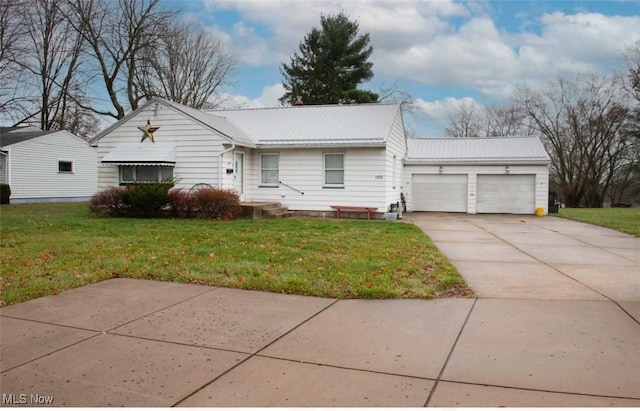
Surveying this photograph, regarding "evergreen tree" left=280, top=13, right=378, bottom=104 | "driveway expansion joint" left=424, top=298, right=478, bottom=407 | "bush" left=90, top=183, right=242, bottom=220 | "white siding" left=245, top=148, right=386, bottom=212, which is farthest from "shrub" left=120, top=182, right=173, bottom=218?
"evergreen tree" left=280, top=13, right=378, bottom=104

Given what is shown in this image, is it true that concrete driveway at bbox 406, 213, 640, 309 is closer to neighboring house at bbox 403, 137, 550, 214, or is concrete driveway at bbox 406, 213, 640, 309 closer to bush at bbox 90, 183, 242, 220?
bush at bbox 90, 183, 242, 220

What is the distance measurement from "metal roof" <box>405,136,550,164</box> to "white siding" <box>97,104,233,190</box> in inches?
404

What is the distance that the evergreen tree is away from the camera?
3784 cm

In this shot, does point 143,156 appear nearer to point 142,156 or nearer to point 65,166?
point 142,156

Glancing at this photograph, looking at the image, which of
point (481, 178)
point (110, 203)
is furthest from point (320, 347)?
point (481, 178)

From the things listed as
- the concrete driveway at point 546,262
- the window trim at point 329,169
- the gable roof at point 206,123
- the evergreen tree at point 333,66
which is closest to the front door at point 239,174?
the gable roof at point 206,123

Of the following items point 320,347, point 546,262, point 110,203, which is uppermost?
point 110,203

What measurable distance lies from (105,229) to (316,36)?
3053 centimetres

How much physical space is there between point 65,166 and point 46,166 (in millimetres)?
1649

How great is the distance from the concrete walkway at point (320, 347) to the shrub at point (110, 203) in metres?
9.73

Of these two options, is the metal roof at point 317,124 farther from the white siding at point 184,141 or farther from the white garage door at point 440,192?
the white garage door at point 440,192

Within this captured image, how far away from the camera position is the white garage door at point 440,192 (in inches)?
908

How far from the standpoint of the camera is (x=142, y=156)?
17234 mm

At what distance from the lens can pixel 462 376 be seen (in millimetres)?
3672
